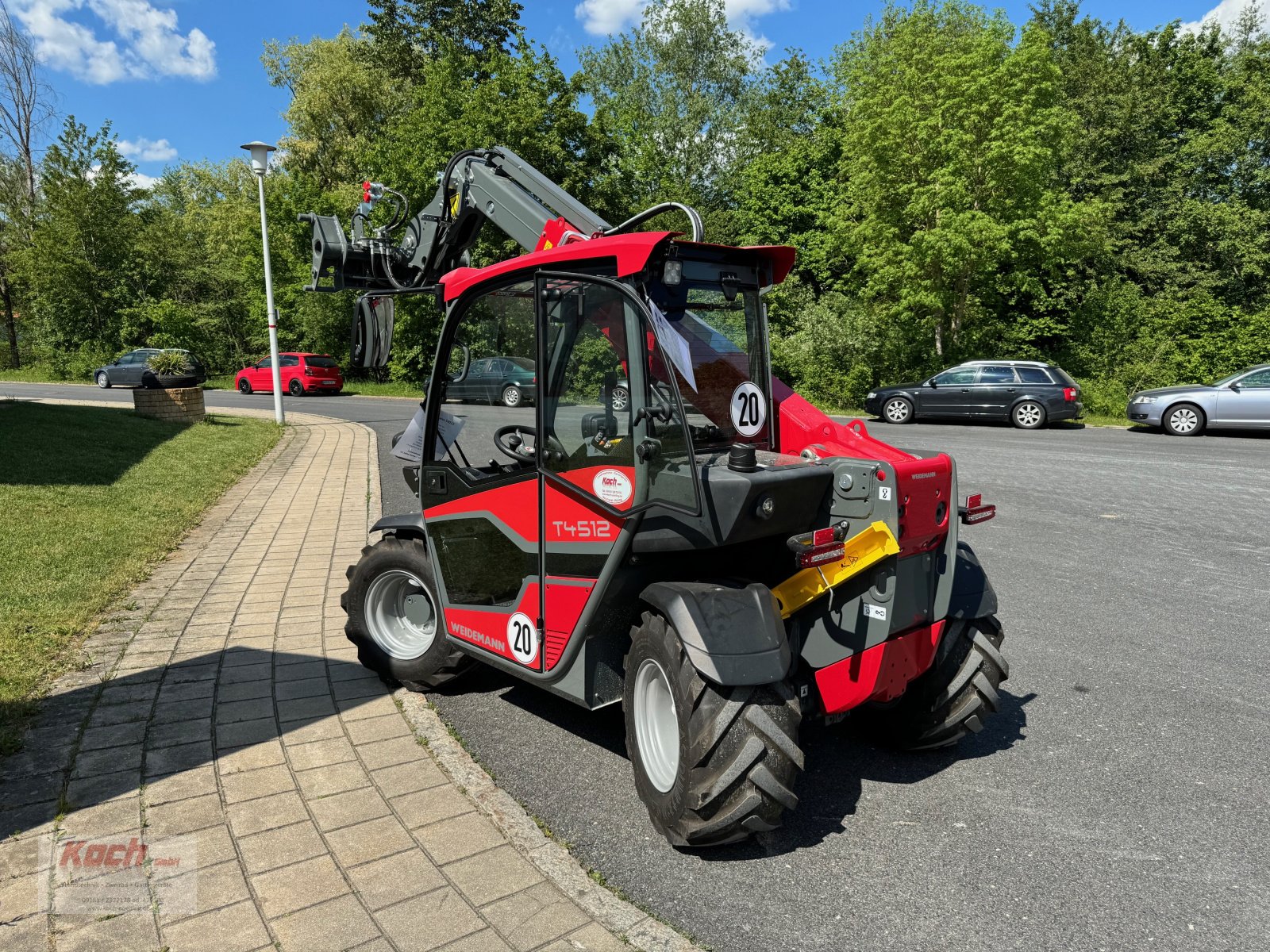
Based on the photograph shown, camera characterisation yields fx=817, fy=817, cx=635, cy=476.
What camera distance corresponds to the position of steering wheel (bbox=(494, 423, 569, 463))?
3.52 m

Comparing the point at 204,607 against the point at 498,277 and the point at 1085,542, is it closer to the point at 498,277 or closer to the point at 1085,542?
the point at 498,277

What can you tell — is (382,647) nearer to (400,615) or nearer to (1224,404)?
(400,615)

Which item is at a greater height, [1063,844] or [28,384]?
[28,384]

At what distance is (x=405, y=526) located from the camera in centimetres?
454

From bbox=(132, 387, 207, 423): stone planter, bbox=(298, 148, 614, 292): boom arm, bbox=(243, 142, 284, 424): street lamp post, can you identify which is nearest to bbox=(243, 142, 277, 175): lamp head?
bbox=(243, 142, 284, 424): street lamp post

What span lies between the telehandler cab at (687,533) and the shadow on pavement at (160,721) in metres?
0.95

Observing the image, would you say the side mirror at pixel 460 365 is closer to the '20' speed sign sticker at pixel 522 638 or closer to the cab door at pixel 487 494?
the cab door at pixel 487 494

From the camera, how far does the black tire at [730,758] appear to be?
2883 millimetres

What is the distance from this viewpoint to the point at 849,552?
3.13 metres

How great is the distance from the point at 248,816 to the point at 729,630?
6.87 ft

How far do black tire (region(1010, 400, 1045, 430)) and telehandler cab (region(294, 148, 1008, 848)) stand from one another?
16923 millimetres

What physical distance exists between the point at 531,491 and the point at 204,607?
3.67 m

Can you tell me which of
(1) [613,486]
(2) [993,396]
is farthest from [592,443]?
(2) [993,396]

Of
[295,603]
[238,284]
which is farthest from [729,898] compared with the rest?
[238,284]
